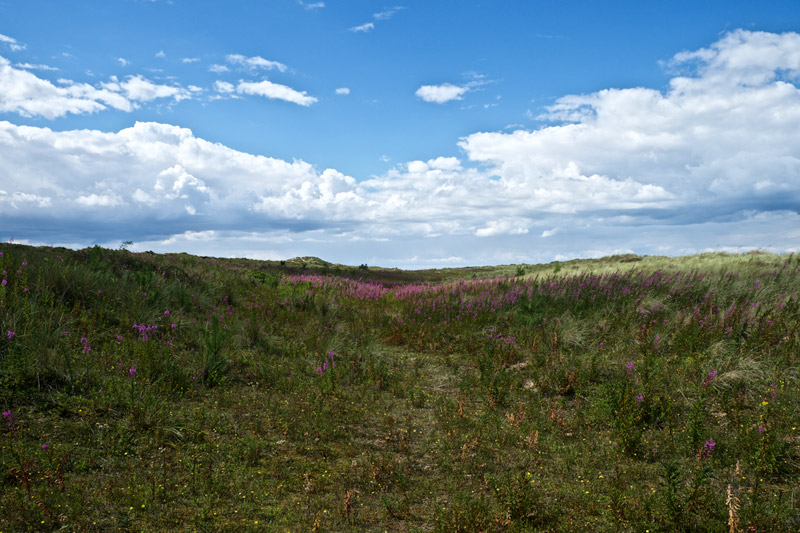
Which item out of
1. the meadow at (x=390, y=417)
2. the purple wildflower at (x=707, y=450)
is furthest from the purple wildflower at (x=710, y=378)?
the purple wildflower at (x=707, y=450)

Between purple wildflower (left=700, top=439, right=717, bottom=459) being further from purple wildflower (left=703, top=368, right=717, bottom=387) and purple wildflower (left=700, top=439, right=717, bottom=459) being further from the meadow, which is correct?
purple wildflower (left=703, top=368, right=717, bottom=387)

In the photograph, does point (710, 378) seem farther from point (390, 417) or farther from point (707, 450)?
point (390, 417)

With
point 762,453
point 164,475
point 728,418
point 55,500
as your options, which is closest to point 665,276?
point 728,418

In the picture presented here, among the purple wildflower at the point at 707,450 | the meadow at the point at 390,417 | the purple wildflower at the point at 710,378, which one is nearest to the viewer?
the meadow at the point at 390,417

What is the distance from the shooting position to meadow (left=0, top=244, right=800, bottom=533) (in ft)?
12.0

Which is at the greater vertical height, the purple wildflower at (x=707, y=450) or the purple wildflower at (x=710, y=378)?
the purple wildflower at (x=710, y=378)

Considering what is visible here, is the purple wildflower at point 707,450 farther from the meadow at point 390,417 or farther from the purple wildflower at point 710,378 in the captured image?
the purple wildflower at point 710,378

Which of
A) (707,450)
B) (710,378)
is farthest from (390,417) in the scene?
(710,378)

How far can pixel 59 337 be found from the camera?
603 cm

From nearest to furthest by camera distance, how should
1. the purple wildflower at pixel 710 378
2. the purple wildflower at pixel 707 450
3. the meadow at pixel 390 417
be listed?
1. the meadow at pixel 390 417
2. the purple wildflower at pixel 707 450
3. the purple wildflower at pixel 710 378

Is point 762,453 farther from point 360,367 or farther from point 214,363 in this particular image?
point 214,363

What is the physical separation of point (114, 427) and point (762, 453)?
6854 millimetres

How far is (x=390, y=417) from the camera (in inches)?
228

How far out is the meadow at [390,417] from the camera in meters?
3.66
